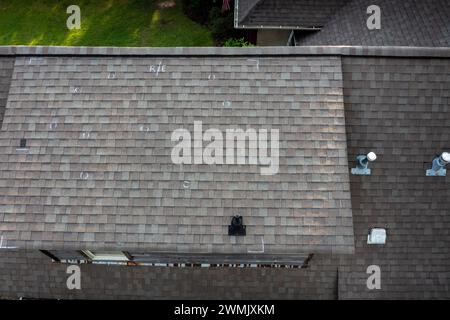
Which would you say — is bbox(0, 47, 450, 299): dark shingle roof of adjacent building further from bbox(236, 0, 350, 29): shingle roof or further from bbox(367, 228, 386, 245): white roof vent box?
bbox(236, 0, 350, 29): shingle roof

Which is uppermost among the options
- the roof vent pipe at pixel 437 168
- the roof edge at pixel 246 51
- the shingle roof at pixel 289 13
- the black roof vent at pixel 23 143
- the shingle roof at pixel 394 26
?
the shingle roof at pixel 289 13

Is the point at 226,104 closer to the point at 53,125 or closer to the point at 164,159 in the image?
the point at 164,159

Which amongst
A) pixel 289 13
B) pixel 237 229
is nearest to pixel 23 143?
pixel 237 229

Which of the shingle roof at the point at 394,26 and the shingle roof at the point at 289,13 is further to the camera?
the shingle roof at the point at 289,13

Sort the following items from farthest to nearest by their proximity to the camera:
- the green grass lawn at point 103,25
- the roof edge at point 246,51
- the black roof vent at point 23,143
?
the green grass lawn at point 103,25, the roof edge at point 246,51, the black roof vent at point 23,143

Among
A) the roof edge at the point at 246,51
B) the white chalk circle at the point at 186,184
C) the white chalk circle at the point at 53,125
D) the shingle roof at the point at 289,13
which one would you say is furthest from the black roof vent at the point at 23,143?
the shingle roof at the point at 289,13

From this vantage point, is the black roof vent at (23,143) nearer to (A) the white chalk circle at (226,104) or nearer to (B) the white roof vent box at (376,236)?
(A) the white chalk circle at (226,104)
